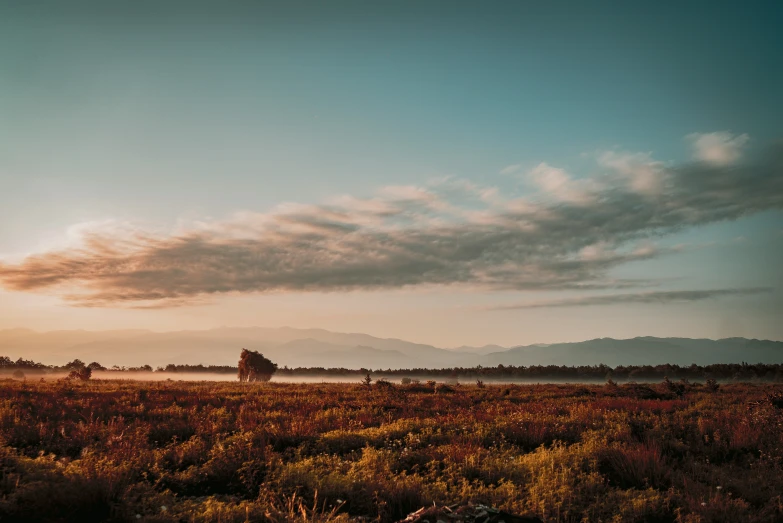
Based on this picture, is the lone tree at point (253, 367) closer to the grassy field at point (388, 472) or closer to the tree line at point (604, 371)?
the tree line at point (604, 371)

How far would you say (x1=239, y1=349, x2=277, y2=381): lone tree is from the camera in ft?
238

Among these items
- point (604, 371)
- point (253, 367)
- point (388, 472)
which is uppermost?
point (388, 472)

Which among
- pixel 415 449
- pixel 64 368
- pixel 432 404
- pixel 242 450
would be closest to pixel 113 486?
pixel 242 450

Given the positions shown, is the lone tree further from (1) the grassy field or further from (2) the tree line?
(1) the grassy field

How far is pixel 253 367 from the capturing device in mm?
73312

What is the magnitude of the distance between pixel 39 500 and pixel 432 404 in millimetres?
19497

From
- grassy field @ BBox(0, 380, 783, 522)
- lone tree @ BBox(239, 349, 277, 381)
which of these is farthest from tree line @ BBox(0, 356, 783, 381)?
grassy field @ BBox(0, 380, 783, 522)

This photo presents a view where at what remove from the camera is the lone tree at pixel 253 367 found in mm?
72662

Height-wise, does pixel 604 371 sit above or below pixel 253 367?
below

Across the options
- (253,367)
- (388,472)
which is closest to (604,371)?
(253,367)

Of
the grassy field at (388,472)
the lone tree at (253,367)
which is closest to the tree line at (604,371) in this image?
the lone tree at (253,367)

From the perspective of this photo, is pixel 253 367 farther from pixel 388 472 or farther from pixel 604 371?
pixel 604 371

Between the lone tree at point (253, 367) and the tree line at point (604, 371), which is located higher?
the lone tree at point (253, 367)

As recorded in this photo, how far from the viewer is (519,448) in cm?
1180
